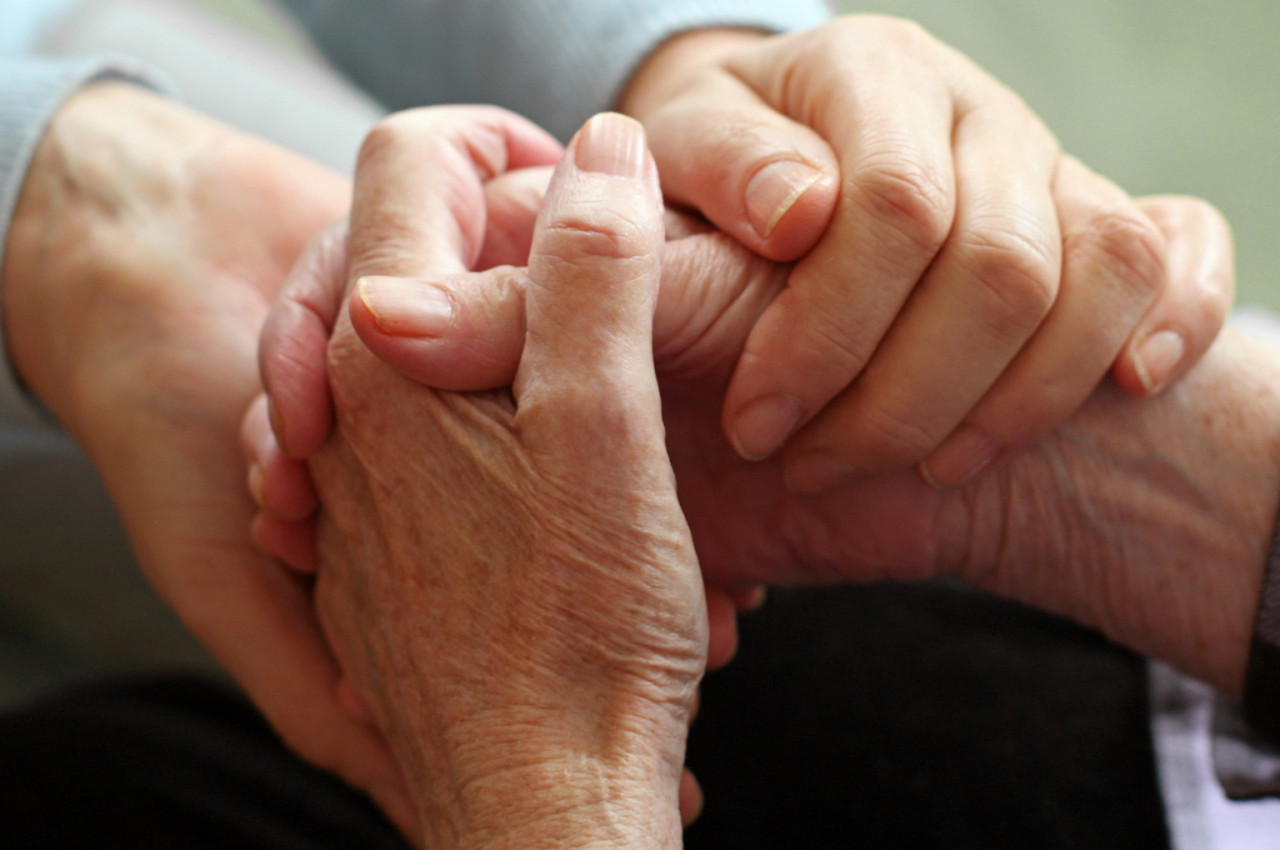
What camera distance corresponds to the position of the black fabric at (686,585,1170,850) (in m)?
0.81

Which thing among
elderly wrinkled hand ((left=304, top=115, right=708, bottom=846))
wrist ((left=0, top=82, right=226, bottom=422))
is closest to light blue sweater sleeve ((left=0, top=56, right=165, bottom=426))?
wrist ((left=0, top=82, right=226, bottom=422))

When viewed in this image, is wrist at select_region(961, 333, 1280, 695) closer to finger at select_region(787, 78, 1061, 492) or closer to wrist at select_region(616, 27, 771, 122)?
finger at select_region(787, 78, 1061, 492)

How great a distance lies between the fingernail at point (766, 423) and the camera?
70 centimetres

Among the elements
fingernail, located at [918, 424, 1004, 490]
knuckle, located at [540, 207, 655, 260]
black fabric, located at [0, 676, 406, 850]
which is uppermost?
knuckle, located at [540, 207, 655, 260]

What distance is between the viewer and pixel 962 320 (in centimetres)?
66

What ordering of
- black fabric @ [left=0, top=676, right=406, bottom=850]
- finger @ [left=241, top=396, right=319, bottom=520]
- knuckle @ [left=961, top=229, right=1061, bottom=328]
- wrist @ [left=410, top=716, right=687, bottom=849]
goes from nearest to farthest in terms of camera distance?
wrist @ [left=410, top=716, right=687, bottom=849] < knuckle @ [left=961, top=229, right=1061, bottom=328] < finger @ [left=241, top=396, right=319, bottom=520] < black fabric @ [left=0, top=676, right=406, bottom=850]

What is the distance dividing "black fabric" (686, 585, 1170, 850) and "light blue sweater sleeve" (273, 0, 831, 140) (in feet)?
2.13

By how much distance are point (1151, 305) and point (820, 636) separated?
0.44 metres

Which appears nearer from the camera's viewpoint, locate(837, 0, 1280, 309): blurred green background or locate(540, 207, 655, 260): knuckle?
locate(540, 207, 655, 260): knuckle

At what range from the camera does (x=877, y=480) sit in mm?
815

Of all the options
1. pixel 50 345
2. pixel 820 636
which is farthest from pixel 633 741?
pixel 50 345

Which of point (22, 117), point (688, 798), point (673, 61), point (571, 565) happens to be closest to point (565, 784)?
point (571, 565)

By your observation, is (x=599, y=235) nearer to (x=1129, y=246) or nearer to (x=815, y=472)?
(x=815, y=472)

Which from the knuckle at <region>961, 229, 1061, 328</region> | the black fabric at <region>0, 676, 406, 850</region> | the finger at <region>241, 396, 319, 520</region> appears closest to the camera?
the knuckle at <region>961, 229, 1061, 328</region>
